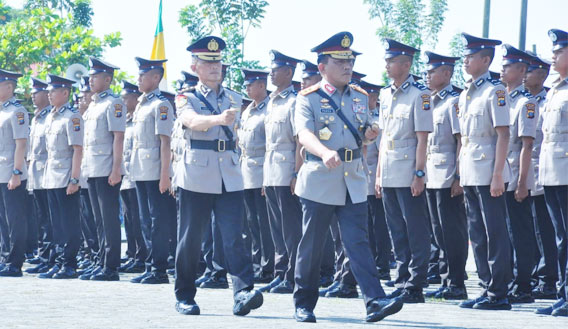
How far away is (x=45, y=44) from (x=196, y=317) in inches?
918

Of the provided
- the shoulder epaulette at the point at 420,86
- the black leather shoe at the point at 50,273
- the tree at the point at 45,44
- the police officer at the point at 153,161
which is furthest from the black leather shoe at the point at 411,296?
the tree at the point at 45,44

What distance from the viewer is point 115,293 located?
964 centimetres

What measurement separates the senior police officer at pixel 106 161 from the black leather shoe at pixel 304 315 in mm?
4227

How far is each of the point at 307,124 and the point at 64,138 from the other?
5224mm

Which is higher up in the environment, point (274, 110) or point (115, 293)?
point (274, 110)

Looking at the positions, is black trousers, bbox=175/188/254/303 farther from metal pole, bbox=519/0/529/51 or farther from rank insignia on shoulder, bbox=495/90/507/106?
metal pole, bbox=519/0/529/51

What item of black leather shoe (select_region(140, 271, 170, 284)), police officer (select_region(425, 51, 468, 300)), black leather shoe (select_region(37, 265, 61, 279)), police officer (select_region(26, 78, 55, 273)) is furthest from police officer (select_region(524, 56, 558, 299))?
police officer (select_region(26, 78, 55, 273))

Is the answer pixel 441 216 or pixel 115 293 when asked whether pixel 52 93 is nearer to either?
pixel 115 293

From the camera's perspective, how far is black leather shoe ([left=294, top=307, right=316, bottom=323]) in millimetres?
7367

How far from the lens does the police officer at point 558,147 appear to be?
8.05 m

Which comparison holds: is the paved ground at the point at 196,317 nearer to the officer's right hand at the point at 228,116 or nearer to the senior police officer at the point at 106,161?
the senior police officer at the point at 106,161

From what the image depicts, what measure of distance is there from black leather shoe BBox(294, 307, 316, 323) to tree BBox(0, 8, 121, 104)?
22052mm

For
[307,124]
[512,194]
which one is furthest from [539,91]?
[307,124]

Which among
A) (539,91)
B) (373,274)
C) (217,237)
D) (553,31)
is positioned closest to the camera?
(373,274)
